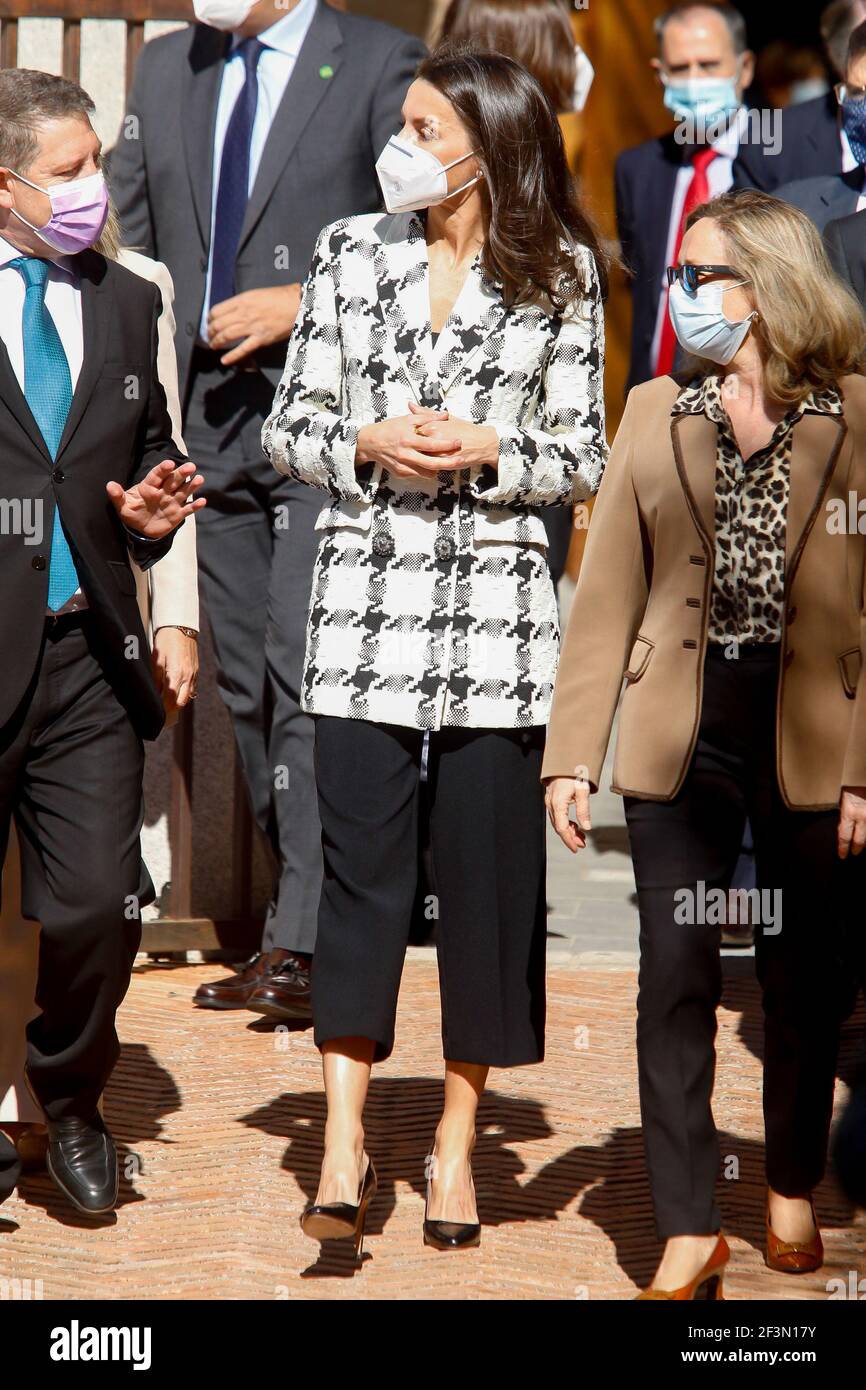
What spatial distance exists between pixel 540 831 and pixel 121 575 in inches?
41.8

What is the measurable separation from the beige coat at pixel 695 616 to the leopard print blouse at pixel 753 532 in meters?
0.02

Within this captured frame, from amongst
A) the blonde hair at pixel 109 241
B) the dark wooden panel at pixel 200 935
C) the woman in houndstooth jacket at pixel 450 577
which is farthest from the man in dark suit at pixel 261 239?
the woman in houndstooth jacket at pixel 450 577

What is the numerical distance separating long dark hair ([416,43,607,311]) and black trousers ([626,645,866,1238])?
927 millimetres

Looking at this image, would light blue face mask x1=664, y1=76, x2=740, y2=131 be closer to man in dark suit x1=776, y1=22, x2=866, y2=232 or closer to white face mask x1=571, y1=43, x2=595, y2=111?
white face mask x1=571, y1=43, x2=595, y2=111

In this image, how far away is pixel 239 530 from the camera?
6.23 m

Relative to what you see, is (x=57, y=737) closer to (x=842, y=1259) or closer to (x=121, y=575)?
(x=121, y=575)

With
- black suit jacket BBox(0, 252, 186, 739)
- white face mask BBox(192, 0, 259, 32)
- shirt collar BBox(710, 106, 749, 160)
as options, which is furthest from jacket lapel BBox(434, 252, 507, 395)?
shirt collar BBox(710, 106, 749, 160)

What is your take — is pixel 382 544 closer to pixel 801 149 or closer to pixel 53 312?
pixel 53 312

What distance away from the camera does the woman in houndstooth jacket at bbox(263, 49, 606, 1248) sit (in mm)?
4379

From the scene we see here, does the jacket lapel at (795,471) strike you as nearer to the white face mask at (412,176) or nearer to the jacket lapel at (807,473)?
the jacket lapel at (807,473)

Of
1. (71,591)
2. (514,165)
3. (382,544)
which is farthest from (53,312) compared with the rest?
(514,165)
